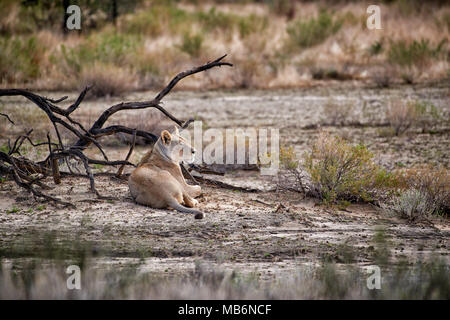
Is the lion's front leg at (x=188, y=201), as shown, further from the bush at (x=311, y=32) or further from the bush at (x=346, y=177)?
the bush at (x=311, y=32)

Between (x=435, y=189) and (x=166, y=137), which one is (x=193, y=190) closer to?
(x=166, y=137)

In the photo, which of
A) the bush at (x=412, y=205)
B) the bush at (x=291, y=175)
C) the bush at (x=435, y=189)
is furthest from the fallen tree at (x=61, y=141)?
the bush at (x=435, y=189)

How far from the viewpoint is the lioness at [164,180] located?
27.6 feet

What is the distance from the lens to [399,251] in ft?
24.5

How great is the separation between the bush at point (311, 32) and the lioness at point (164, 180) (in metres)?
16.7

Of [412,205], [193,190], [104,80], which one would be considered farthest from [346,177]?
[104,80]

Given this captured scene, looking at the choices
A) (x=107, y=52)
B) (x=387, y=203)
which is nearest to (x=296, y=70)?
(x=107, y=52)

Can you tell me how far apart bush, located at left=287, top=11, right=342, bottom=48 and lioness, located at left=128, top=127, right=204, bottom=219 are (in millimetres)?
16723

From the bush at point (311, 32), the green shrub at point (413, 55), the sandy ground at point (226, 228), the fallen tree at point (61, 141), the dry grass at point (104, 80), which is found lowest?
the sandy ground at point (226, 228)

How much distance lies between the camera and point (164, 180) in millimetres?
8414

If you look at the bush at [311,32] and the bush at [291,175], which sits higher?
the bush at [311,32]

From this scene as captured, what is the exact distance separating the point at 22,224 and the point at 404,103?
973 cm

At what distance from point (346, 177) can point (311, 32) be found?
16506mm
